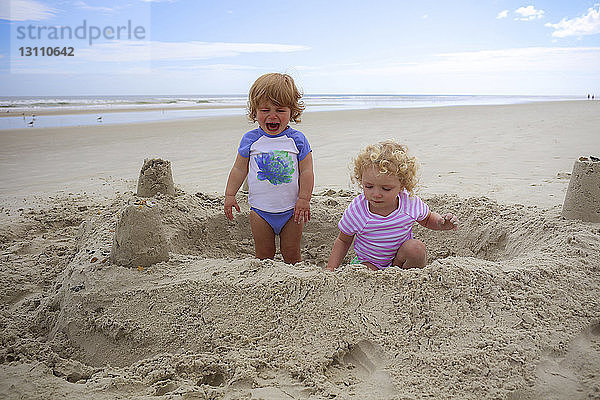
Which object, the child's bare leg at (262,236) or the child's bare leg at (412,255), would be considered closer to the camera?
the child's bare leg at (412,255)

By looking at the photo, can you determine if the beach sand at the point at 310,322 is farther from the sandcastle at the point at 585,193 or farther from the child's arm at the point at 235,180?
the child's arm at the point at 235,180

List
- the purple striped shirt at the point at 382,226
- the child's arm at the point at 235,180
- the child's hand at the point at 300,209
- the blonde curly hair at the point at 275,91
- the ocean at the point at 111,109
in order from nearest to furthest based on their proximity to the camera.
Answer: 1. the purple striped shirt at the point at 382,226
2. the blonde curly hair at the point at 275,91
3. the child's hand at the point at 300,209
4. the child's arm at the point at 235,180
5. the ocean at the point at 111,109

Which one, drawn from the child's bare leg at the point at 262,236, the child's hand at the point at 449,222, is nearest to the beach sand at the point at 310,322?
the child's hand at the point at 449,222

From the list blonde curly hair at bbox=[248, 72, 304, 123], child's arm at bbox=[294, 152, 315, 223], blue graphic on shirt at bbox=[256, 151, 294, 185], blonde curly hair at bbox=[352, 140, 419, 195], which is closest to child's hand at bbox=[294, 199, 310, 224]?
child's arm at bbox=[294, 152, 315, 223]

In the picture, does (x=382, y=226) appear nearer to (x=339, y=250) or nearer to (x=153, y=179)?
(x=339, y=250)

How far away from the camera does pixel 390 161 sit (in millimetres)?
2607

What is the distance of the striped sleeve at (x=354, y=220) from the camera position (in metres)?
2.80

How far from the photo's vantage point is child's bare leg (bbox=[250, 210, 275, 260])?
10.4 ft

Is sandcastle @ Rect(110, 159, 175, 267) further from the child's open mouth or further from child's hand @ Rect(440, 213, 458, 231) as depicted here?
child's hand @ Rect(440, 213, 458, 231)

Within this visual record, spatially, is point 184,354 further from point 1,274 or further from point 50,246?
point 50,246

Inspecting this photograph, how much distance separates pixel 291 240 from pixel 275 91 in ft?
3.36

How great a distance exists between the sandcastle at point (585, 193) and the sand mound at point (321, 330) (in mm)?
252

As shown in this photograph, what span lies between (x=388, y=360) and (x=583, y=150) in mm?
7213

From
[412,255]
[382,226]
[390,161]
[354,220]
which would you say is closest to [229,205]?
A: [354,220]
